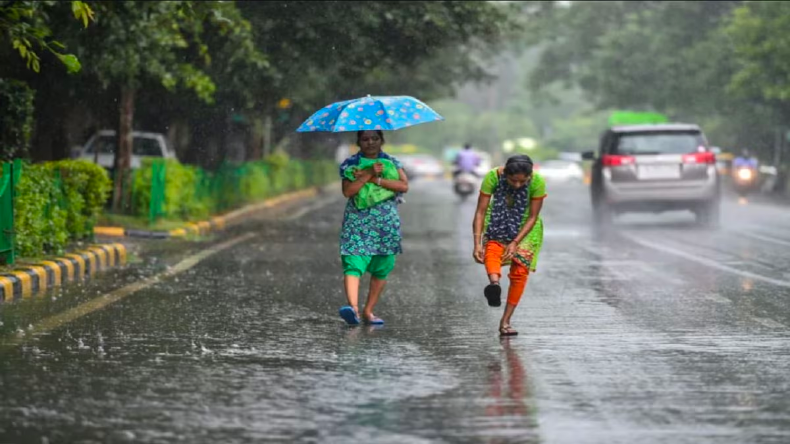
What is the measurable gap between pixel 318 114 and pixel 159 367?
10.3 feet

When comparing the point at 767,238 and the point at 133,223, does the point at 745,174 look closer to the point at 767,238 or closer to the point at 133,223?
the point at 767,238

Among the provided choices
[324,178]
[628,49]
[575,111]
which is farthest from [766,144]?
[575,111]

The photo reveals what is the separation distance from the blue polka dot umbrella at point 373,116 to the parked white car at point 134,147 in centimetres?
1861

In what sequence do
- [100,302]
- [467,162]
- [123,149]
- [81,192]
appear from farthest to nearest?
[467,162] → [123,149] → [81,192] → [100,302]

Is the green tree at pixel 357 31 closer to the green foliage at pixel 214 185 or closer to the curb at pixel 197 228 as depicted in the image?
the green foliage at pixel 214 185

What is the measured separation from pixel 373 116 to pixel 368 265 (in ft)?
4.02

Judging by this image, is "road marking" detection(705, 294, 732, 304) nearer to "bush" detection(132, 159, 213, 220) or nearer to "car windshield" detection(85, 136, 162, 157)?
"bush" detection(132, 159, 213, 220)

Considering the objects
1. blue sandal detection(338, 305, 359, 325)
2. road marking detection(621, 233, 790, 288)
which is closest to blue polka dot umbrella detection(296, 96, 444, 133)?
blue sandal detection(338, 305, 359, 325)

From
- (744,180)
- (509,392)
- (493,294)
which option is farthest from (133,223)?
(744,180)

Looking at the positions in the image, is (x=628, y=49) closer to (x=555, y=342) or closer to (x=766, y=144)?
(x=766, y=144)

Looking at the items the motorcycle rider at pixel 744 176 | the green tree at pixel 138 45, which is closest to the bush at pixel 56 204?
the green tree at pixel 138 45

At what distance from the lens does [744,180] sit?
138 ft

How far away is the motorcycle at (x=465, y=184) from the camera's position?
37.8 m

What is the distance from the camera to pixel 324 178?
169 ft
